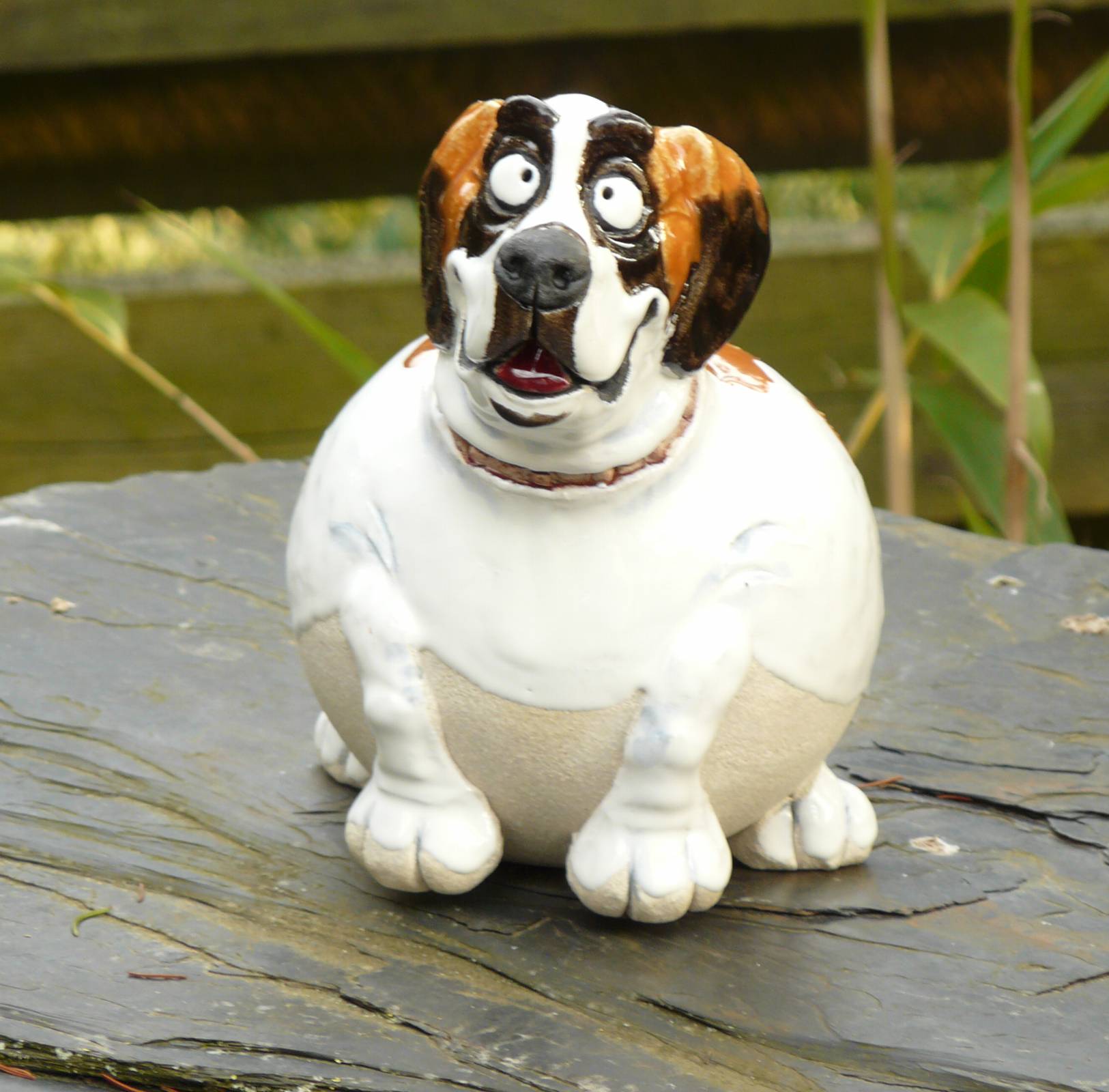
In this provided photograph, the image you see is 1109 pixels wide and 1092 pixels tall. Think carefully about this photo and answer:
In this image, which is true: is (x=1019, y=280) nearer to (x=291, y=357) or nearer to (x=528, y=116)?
(x=528, y=116)

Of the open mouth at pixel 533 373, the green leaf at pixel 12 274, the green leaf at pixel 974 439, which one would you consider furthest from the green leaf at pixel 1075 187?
the green leaf at pixel 12 274

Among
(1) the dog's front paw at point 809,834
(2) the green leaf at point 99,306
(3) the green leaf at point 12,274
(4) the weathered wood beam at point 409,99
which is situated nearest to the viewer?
(1) the dog's front paw at point 809,834

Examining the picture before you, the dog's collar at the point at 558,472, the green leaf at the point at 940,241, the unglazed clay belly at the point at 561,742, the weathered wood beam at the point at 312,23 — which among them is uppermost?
the weathered wood beam at the point at 312,23

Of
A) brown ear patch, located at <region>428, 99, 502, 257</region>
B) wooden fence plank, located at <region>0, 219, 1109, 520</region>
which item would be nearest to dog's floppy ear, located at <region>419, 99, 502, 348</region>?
brown ear patch, located at <region>428, 99, 502, 257</region>

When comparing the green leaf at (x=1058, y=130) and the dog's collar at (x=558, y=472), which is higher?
the green leaf at (x=1058, y=130)

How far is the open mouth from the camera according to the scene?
4.42ft

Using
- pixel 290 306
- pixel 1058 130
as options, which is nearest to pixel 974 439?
pixel 1058 130

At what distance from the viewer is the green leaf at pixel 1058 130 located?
2307 millimetres

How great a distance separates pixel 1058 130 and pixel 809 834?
3.98ft

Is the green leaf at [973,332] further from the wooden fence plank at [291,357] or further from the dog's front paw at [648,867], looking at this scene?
the dog's front paw at [648,867]

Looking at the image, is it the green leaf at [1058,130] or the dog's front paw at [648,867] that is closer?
the dog's front paw at [648,867]

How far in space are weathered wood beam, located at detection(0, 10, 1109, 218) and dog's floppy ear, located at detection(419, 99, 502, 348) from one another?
150cm

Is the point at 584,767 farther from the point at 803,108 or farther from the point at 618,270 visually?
the point at 803,108

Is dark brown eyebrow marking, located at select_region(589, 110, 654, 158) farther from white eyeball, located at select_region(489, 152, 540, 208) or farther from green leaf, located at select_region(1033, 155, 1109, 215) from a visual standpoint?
green leaf, located at select_region(1033, 155, 1109, 215)
